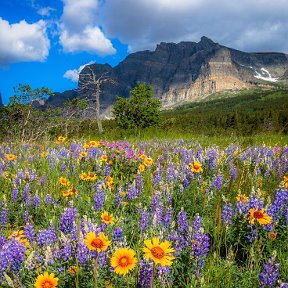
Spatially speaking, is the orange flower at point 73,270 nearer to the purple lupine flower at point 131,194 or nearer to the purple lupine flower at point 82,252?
the purple lupine flower at point 82,252

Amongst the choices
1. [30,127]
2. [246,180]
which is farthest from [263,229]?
[30,127]

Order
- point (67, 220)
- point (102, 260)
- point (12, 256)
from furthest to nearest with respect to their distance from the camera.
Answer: point (67, 220)
point (102, 260)
point (12, 256)

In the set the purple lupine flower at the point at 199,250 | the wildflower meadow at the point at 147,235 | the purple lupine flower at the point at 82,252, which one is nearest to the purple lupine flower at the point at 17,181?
the wildflower meadow at the point at 147,235

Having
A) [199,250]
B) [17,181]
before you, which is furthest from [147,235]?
[17,181]

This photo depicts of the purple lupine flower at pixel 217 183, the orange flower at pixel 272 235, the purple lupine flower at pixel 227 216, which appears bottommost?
the orange flower at pixel 272 235

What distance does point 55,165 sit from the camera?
21.0 ft

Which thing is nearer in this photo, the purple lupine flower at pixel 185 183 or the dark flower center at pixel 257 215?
the dark flower center at pixel 257 215

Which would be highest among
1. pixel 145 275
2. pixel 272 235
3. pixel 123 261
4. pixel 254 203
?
pixel 123 261

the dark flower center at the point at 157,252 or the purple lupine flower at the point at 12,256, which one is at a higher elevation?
the dark flower center at the point at 157,252

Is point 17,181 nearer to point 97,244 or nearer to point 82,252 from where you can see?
point 82,252

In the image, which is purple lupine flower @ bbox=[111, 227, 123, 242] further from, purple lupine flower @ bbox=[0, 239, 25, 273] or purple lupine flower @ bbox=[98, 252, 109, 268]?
purple lupine flower @ bbox=[0, 239, 25, 273]

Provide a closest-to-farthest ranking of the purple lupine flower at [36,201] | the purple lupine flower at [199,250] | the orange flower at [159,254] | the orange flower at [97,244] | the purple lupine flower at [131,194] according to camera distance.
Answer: the orange flower at [159,254]
the orange flower at [97,244]
the purple lupine flower at [199,250]
the purple lupine flower at [36,201]
the purple lupine flower at [131,194]

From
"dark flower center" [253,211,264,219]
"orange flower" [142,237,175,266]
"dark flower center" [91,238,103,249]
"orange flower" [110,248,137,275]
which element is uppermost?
"dark flower center" [91,238,103,249]

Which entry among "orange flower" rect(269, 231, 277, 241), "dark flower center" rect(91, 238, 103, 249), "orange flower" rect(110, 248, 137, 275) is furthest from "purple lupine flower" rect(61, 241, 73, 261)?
"orange flower" rect(269, 231, 277, 241)
